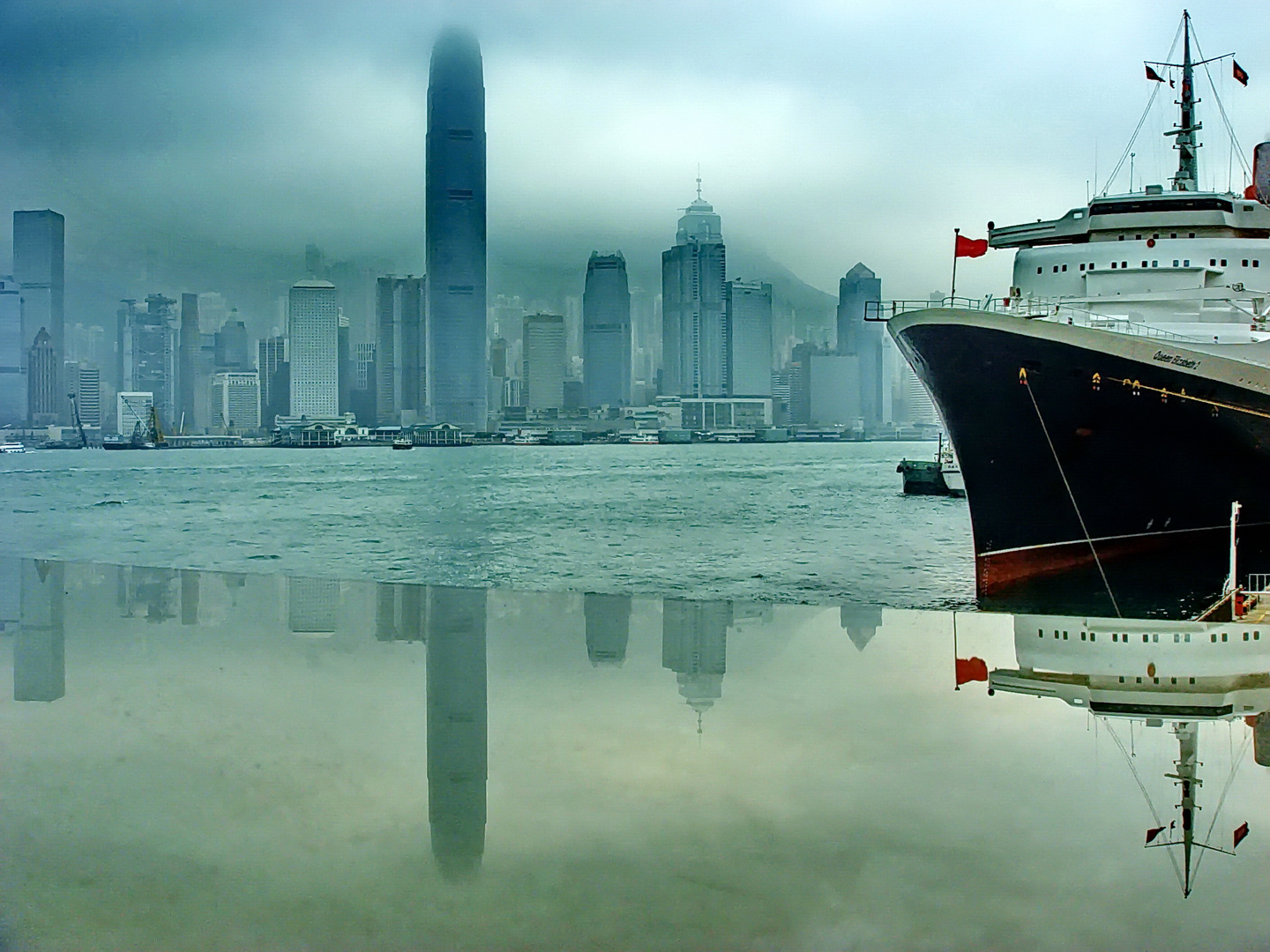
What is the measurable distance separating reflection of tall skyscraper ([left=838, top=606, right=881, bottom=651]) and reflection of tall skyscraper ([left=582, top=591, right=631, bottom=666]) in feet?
8.63

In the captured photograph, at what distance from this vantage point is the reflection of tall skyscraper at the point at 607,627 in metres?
11.8

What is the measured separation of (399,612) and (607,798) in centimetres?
901

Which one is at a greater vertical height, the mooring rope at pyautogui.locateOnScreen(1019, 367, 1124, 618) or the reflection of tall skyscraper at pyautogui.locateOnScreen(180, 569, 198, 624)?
the mooring rope at pyautogui.locateOnScreen(1019, 367, 1124, 618)

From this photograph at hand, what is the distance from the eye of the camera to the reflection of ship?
730 cm

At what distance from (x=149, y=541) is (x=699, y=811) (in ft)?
96.4

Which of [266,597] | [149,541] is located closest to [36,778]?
[266,597]

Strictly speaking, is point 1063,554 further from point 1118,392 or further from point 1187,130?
point 1187,130

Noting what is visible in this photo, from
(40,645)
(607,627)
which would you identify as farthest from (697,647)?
(40,645)

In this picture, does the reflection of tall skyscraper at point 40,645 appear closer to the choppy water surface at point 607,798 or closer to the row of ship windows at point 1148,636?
the choppy water surface at point 607,798

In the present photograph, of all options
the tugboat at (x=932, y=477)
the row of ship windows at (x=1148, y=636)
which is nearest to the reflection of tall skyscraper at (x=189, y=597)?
the row of ship windows at (x=1148, y=636)

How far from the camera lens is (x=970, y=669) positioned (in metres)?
10.9

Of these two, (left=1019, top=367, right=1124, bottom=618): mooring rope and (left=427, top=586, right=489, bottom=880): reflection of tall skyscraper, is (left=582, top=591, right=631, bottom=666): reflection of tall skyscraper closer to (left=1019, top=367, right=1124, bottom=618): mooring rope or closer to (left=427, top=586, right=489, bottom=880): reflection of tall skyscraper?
(left=427, top=586, right=489, bottom=880): reflection of tall skyscraper

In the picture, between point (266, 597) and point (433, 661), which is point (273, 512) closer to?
point (266, 597)

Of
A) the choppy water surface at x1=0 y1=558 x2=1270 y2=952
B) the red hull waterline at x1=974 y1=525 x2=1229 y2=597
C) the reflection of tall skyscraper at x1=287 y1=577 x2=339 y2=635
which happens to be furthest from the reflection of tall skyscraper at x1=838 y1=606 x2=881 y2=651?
the reflection of tall skyscraper at x1=287 y1=577 x2=339 y2=635
